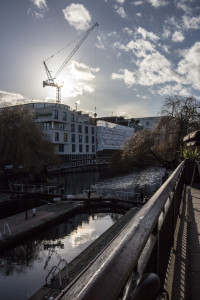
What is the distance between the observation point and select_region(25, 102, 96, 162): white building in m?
63.3

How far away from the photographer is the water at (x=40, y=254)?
1451 cm

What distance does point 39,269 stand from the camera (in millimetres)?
16469

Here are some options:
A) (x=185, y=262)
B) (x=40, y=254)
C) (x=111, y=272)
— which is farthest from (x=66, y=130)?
(x=111, y=272)

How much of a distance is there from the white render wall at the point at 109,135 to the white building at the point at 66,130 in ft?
19.9

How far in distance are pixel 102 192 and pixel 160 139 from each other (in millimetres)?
11915

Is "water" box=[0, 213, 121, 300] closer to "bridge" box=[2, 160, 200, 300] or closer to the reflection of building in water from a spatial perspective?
the reflection of building in water

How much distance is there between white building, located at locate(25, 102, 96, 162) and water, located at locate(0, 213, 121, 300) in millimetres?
34347

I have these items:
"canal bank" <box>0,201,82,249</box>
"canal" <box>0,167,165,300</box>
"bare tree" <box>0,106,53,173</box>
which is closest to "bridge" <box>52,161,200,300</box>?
"canal" <box>0,167,165,300</box>

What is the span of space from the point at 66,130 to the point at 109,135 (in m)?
27.6

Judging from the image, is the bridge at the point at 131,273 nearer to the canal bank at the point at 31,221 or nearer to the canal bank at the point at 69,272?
the canal bank at the point at 69,272

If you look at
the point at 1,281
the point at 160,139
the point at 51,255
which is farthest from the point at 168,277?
the point at 160,139

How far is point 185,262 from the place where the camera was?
11.0 feet

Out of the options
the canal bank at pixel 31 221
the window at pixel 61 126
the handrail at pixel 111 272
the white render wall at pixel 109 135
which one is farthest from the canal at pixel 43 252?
the white render wall at pixel 109 135

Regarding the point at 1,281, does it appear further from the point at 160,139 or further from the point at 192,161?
the point at 160,139
